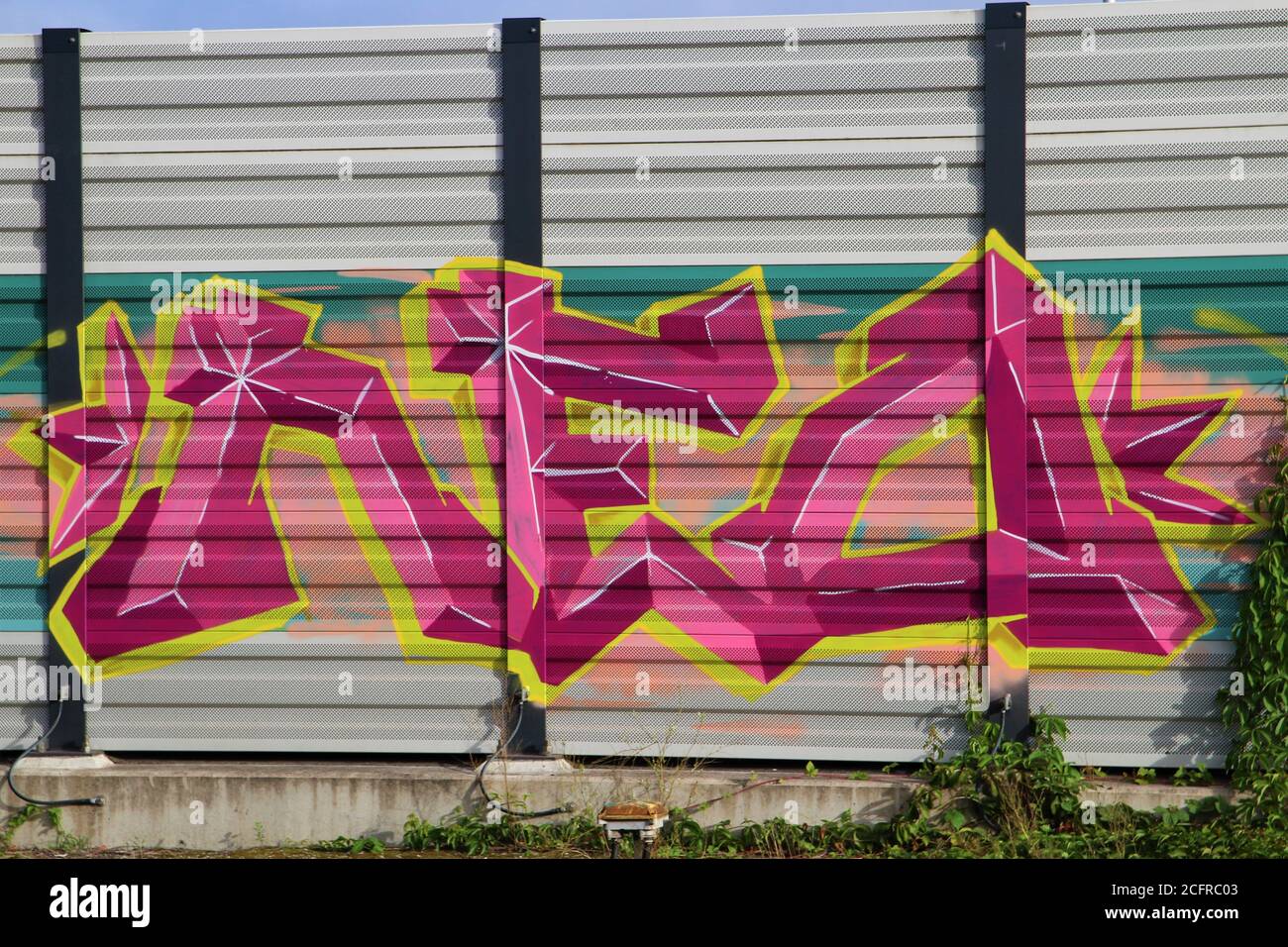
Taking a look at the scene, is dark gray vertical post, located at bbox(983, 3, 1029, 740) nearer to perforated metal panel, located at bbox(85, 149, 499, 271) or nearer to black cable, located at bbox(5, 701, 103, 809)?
perforated metal panel, located at bbox(85, 149, 499, 271)

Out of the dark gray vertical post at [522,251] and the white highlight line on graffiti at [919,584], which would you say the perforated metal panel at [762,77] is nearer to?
the dark gray vertical post at [522,251]

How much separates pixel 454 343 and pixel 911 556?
2.69m

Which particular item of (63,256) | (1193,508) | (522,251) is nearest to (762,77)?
(522,251)

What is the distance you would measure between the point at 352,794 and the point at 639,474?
2.29 meters

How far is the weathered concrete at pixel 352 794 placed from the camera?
20.2 feet

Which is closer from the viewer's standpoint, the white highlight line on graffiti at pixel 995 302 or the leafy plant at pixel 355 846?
the white highlight line on graffiti at pixel 995 302

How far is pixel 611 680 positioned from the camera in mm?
6312

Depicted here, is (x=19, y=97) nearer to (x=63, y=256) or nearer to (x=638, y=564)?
(x=63, y=256)

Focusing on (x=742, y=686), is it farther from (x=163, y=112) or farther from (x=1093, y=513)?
(x=163, y=112)

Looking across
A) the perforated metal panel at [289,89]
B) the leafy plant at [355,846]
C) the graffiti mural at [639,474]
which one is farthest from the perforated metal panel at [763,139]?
the leafy plant at [355,846]

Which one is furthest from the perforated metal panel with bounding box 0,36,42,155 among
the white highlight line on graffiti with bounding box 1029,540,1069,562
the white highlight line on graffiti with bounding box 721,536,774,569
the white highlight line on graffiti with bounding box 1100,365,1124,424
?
the white highlight line on graffiti with bounding box 1100,365,1124,424

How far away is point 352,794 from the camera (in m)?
6.27

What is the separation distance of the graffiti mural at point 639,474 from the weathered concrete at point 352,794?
1.68ft
